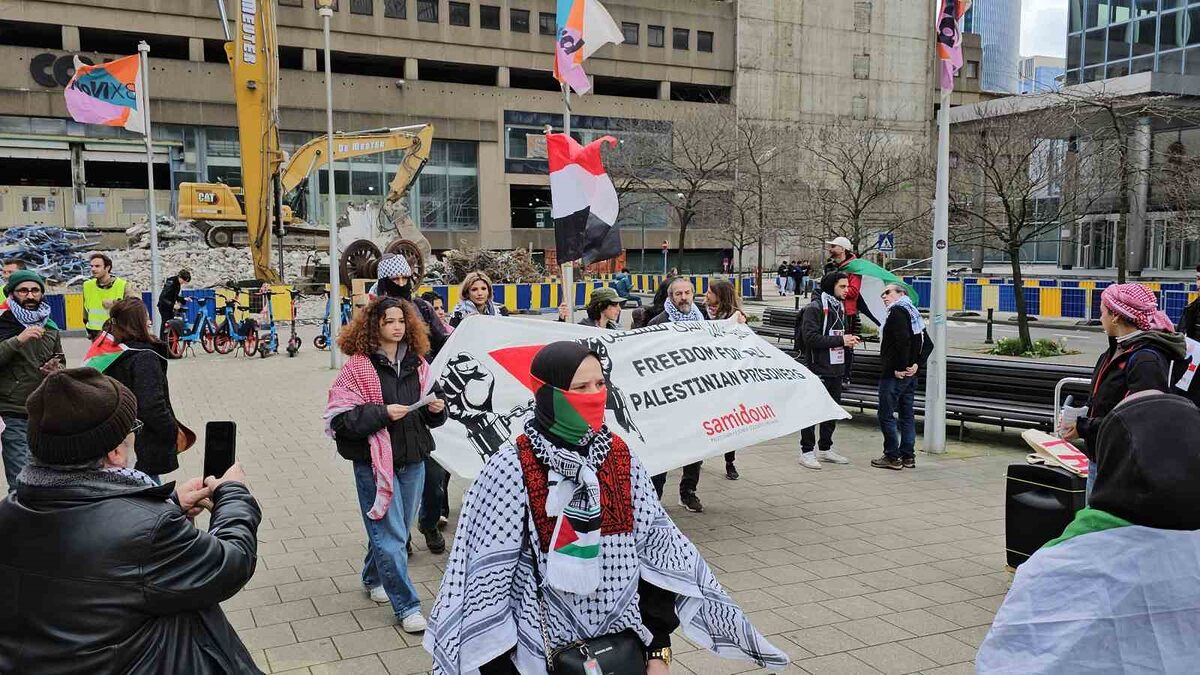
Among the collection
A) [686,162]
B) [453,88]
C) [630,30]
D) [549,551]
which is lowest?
[549,551]

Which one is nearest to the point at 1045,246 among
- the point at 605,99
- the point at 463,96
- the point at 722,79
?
the point at 722,79

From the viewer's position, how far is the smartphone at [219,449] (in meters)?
3.06

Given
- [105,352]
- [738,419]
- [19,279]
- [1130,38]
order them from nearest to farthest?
[105,352] → [19,279] → [738,419] → [1130,38]

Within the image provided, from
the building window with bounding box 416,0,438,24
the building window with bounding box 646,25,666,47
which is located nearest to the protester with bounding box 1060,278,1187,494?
the building window with bounding box 416,0,438,24

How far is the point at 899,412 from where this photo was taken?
9.67 meters

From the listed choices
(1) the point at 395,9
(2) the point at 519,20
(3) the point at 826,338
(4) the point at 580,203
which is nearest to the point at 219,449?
(4) the point at 580,203

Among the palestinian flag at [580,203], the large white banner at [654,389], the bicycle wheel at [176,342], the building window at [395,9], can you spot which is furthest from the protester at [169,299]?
the building window at [395,9]

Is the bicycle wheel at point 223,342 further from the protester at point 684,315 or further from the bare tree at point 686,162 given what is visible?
the bare tree at point 686,162

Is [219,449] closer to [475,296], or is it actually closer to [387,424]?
[387,424]

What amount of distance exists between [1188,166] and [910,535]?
2037 centimetres

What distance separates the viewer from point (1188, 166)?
2283 cm

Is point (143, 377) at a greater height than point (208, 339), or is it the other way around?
point (143, 377)

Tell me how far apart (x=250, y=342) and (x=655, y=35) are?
52342 millimetres

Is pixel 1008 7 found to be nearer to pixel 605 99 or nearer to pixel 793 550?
pixel 605 99
